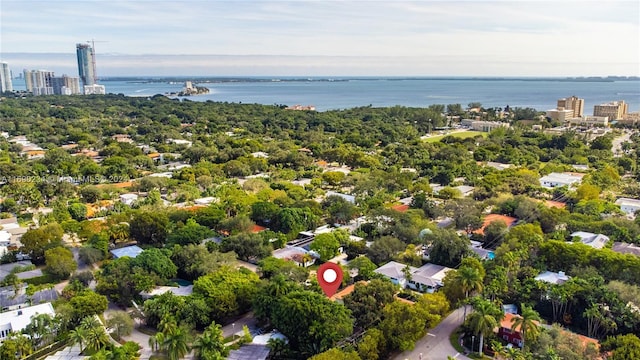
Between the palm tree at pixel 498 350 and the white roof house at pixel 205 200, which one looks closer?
the palm tree at pixel 498 350

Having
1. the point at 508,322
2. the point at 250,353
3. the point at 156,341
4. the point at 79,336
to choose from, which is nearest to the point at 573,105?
the point at 508,322

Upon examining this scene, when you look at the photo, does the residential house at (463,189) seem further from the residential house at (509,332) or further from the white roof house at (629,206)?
the residential house at (509,332)

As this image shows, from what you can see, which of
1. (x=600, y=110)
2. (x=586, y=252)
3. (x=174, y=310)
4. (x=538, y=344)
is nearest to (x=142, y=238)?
(x=174, y=310)

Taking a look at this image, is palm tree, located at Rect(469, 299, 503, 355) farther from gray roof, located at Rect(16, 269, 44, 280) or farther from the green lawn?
the green lawn

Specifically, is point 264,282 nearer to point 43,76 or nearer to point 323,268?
point 323,268

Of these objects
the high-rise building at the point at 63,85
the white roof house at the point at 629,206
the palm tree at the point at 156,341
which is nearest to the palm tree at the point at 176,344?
the palm tree at the point at 156,341
